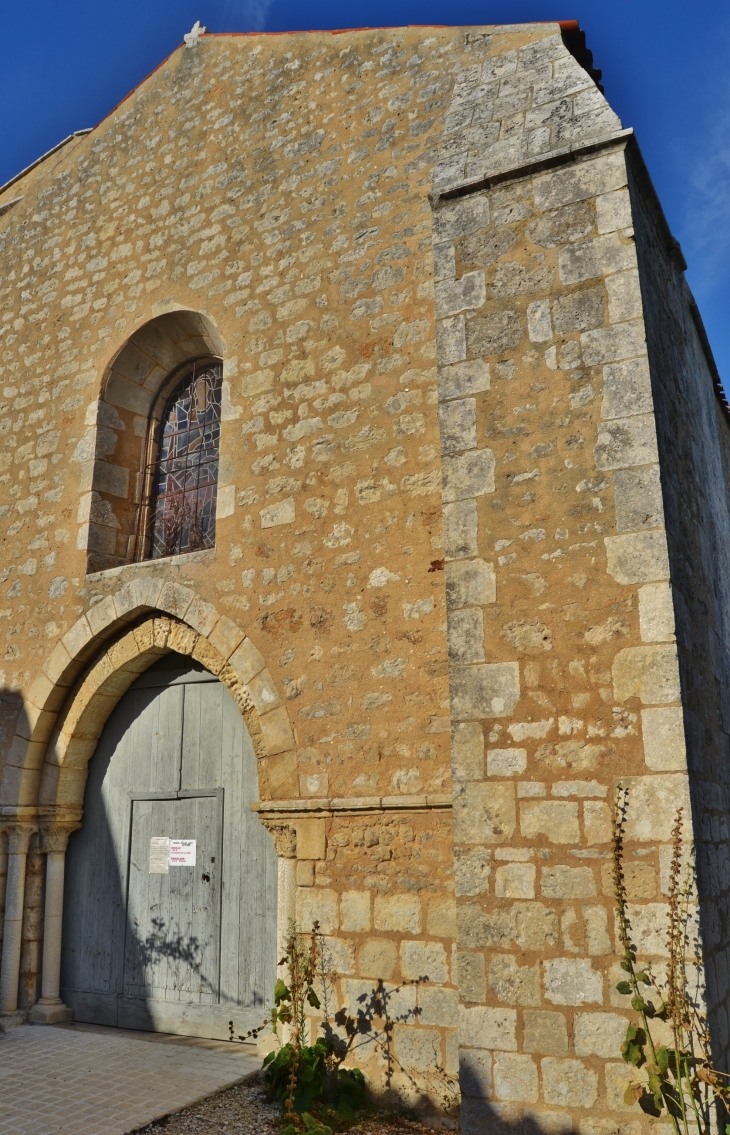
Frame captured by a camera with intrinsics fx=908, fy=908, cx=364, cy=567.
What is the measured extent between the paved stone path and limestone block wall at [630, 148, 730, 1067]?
242cm

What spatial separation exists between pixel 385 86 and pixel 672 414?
291cm

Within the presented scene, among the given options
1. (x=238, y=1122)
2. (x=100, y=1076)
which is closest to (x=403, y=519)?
(x=238, y=1122)

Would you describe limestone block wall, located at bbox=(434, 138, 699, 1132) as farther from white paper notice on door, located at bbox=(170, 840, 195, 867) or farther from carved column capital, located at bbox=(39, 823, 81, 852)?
carved column capital, located at bbox=(39, 823, 81, 852)

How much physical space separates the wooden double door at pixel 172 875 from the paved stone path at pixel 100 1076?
202mm

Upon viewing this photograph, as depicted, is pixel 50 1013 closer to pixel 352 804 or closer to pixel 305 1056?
pixel 305 1056

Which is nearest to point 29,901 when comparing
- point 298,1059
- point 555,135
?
point 298,1059

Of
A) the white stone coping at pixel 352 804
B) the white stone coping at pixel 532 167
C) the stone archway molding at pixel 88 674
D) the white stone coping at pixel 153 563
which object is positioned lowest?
the white stone coping at pixel 352 804

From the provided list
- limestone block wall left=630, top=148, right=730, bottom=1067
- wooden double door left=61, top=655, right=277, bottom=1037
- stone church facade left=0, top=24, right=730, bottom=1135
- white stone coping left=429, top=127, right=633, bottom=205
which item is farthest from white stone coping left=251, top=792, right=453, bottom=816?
white stone coping left=429, top=127, right=633, bottom=205

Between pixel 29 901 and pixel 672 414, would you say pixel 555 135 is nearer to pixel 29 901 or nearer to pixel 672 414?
pixel 672 414

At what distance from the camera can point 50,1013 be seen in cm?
550

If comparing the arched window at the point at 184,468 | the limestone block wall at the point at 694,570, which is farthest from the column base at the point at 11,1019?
the limestone block wall at the point at 694,570

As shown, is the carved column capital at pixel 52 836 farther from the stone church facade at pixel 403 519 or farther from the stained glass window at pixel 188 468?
the stained glass window at pixel 188 468

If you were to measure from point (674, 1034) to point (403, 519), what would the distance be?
2.59 meters

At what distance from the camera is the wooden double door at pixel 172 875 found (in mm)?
5055
